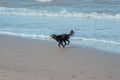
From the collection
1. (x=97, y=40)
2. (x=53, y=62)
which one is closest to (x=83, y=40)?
(x=97, y=40)

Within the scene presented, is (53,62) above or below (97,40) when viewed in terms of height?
above

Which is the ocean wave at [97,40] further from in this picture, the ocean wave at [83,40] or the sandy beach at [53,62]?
the sandy beach at [53,62]

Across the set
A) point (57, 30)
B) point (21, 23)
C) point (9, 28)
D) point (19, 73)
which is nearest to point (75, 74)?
point (19, 73)

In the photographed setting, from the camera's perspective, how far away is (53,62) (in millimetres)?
8906

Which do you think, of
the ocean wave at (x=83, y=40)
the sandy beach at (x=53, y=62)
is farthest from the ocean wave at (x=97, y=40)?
the sandy beach at (x=53, y=62)

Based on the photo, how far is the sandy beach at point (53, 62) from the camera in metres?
7.48

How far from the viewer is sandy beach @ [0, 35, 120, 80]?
7.48 m

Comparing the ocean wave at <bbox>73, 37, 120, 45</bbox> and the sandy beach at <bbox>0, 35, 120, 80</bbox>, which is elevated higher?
the sandy beach at <bbox>0, 35, 120, 80</bbox>

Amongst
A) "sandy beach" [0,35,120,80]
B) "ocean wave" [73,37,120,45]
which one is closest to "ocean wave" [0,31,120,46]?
"ocean wave" [73,37,120,45]

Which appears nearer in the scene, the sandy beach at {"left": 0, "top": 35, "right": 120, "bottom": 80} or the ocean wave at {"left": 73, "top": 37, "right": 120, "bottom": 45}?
the sandy beach at {"left": 0, "top": 35, "right": 120, "bottom": 80}

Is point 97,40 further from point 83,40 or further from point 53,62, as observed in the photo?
point 53,62

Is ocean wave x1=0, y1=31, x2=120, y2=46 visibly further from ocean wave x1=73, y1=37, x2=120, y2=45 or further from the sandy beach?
the sandy beach

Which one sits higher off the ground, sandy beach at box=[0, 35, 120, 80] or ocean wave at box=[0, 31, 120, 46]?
sandy beach at box=[0, 35, 120, 80]

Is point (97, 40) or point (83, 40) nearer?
point (97, 40)
